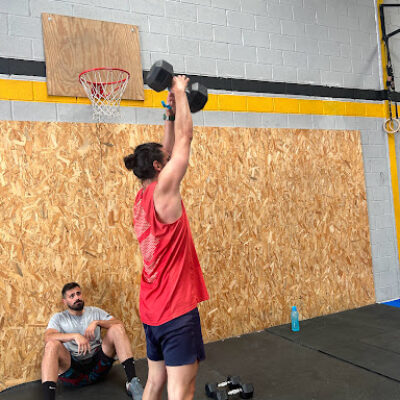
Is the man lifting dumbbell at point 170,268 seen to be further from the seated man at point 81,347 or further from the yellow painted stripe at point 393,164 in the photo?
the yellow painted stripe at point 393,164

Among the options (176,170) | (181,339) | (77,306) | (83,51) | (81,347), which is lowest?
(81,347)

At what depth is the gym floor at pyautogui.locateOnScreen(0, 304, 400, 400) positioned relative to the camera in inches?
115

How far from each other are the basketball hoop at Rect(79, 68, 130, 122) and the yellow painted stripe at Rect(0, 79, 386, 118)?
128 millimetres

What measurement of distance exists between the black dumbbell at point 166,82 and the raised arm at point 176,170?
133 mm

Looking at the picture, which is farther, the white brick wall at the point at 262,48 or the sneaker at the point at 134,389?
the white brick wall at the point at 262,48

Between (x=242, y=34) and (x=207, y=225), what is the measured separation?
2.00 metres

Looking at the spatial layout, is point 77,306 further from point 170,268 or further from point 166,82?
point 166,82

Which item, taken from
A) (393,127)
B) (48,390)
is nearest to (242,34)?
(393,127)

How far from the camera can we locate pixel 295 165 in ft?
15.1

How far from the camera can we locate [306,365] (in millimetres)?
3357

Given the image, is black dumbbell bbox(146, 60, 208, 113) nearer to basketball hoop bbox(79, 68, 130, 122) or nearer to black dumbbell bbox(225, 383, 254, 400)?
basketball hoop bbox(79, 68, 130, 122)

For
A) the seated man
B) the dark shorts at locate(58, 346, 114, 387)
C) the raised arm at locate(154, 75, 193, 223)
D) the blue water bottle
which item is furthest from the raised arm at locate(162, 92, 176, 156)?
the blue water bottle

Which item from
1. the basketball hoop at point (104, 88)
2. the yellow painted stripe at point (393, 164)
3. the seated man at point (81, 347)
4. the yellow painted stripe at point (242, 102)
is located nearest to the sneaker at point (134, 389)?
the seated man at point (81, 347)

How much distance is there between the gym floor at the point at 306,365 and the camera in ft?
9.58
